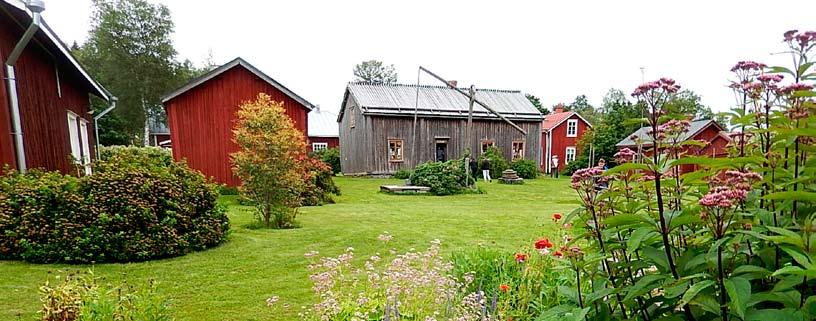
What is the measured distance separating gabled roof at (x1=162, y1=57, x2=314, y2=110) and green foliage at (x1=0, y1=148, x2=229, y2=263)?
761 cm

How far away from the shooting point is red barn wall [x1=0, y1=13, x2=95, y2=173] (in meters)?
6.40

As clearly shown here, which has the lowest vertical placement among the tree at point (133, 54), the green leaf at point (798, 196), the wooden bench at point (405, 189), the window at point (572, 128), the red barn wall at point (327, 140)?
the wooden bench at point (405, 189)

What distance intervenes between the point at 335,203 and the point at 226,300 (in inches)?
315

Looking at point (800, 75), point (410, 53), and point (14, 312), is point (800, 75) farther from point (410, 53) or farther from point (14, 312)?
point (410, 53)

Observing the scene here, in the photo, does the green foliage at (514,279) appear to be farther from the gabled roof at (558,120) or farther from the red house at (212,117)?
the gabled roof at (558,120)

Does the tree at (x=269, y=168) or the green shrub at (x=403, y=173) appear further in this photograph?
the green shrub at (x=403, y=173)

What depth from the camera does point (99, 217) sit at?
4.96m

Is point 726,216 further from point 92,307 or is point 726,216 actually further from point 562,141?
point 562,141

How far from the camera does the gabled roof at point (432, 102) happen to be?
22.0 meters

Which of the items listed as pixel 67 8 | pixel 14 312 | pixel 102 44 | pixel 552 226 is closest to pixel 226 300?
pixel 14 312

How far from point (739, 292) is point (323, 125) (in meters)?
33.5

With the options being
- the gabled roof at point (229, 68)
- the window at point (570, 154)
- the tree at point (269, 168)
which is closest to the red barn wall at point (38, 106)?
the gabled roof at point (229, 68)

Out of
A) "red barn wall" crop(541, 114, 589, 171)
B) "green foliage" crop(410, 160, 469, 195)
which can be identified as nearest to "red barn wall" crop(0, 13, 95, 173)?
"green foliage" crop(410, 160, 469, 195)

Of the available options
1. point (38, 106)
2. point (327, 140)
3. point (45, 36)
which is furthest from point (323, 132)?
point (45, 36)
